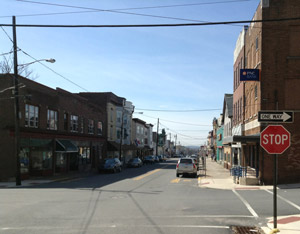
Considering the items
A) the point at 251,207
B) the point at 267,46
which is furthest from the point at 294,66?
the point at 251,207

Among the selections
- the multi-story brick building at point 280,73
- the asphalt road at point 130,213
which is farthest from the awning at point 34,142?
the multi-story brick building at point 280,73

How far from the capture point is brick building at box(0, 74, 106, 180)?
26609 mm

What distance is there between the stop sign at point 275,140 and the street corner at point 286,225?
2109mm

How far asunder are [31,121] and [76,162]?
10796 millimetres

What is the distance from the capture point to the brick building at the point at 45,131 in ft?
87.3

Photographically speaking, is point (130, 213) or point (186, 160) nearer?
point (130, 213)

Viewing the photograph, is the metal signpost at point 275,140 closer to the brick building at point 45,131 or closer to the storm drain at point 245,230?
the storm drain at point 245,230

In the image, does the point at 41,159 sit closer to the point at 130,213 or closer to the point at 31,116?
the point at 31,116

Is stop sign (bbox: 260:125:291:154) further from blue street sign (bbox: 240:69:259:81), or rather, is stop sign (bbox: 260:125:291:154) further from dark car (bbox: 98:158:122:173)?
dark car (bbox: 98:158:122:173)

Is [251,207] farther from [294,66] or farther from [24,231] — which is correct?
[294,66]

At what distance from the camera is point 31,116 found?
97.7ft

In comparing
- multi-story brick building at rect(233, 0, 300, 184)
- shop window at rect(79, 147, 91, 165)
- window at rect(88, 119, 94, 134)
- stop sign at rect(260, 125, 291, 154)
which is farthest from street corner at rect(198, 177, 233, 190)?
window at rect(88, 119, 94, 134)

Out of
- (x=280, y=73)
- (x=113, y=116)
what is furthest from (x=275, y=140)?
(x=113, y=116)

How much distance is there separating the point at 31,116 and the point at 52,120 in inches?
161
